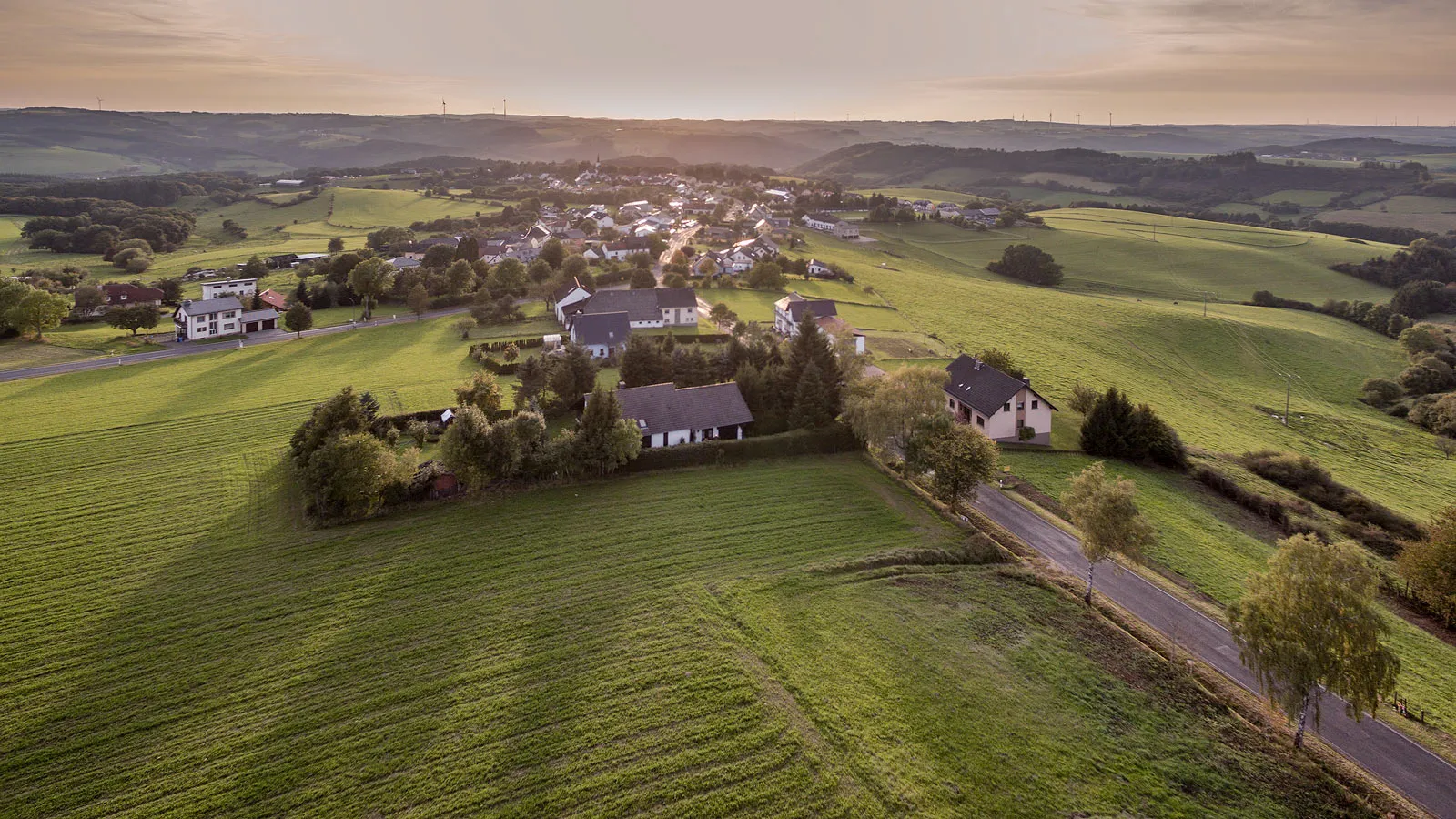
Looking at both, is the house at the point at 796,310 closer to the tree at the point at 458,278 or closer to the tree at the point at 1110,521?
the tree at the point at 458,278

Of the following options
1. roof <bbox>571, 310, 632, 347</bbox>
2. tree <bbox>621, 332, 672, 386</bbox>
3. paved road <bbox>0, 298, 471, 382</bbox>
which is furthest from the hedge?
paved road <bbox>0, 298, 471, 382</bbox>

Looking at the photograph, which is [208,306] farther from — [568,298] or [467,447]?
[467,447]

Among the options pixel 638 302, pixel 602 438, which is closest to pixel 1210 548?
pixel 602 438

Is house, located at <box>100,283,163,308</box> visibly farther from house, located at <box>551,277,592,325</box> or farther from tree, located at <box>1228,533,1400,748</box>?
tree, located at <box>1228,533,1400,748</box>

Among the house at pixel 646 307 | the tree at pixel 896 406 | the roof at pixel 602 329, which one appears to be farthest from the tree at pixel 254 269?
the tree at pixel 896 406

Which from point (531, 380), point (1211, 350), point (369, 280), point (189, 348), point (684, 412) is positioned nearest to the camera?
point (684, 412)

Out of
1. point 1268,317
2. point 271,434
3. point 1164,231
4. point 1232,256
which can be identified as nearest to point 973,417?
point 271,434
